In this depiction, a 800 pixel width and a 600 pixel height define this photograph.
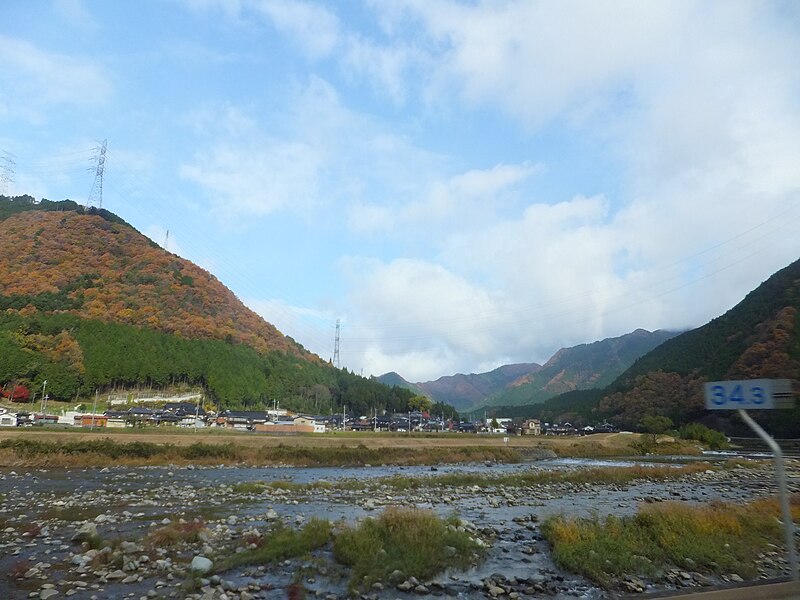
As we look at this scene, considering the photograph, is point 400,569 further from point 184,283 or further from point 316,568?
point 184,283

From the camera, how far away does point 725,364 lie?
96.8 metres

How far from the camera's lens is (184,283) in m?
141

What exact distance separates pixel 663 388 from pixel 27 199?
201m

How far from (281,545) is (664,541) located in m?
9.48

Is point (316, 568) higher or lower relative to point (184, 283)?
lower

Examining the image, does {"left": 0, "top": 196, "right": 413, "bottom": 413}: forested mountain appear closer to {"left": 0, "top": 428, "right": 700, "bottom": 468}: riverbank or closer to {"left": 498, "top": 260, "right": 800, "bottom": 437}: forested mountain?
{"left": 0, "top": 428, "right": 700, "bottom": 468}: riverbank

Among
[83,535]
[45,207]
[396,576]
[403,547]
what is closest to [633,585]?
[396,576]

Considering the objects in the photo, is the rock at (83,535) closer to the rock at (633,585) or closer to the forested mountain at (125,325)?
the rock at (633,585)

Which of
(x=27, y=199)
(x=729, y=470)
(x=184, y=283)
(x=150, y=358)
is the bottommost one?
(x=729, y=470)

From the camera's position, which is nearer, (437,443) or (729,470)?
(729,470)

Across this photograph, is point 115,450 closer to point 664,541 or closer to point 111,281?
point 664,541

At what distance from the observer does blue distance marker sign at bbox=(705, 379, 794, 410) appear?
267 inches

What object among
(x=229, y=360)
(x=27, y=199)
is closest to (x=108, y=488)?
(x=229, y=360)

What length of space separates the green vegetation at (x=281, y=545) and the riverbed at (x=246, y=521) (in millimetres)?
387
